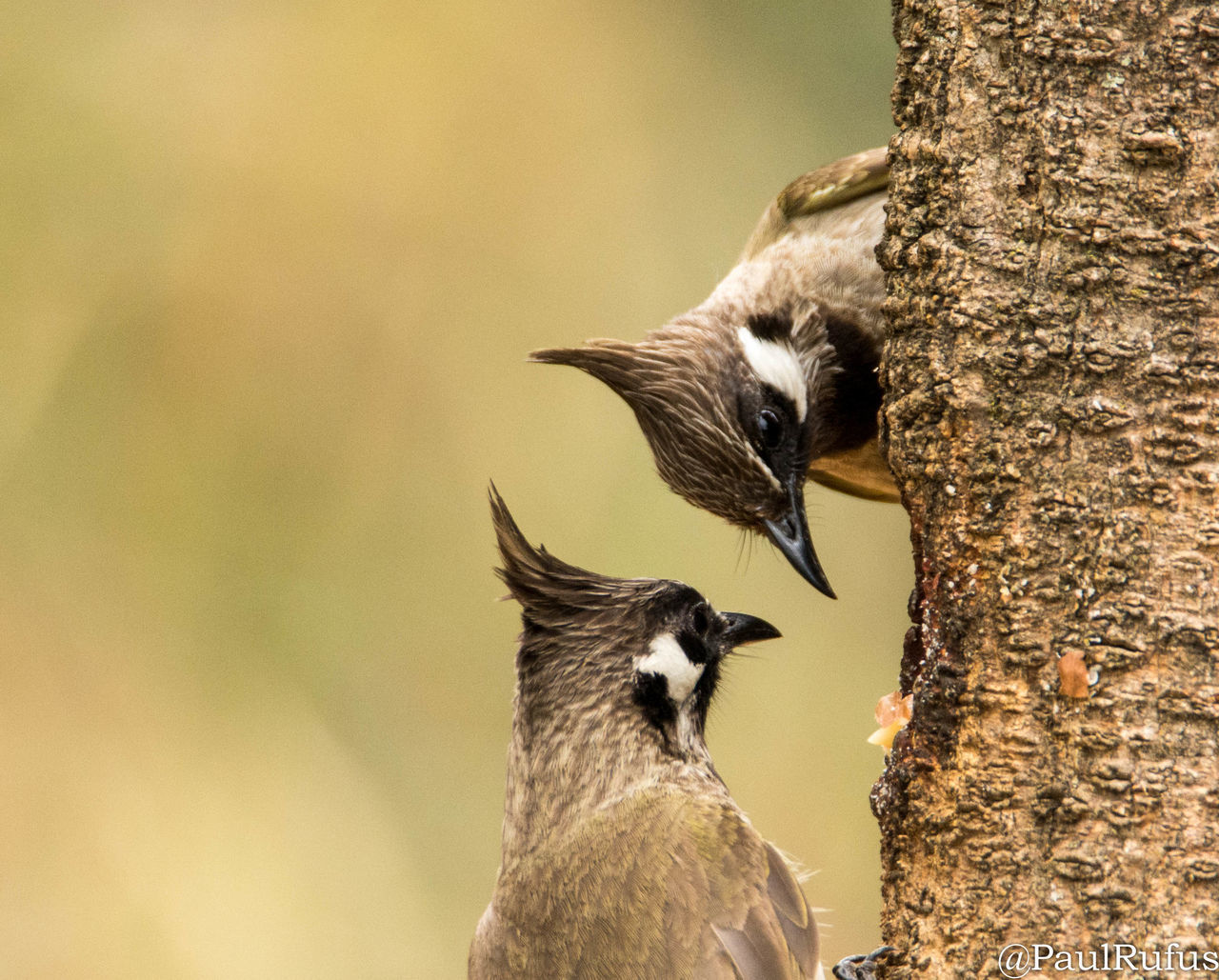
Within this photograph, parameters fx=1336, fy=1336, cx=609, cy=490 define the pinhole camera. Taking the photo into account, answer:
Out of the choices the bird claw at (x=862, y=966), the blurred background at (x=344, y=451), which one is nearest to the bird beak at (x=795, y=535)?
the bird claw at (x=862, y=966)

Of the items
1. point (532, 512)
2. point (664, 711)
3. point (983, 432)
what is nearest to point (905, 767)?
point (983, 432)


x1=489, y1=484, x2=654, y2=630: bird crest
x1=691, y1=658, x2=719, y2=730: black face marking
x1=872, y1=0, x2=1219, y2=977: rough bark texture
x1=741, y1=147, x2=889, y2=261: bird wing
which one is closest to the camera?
x1=872, y1=0, x2=1219, y2=977: rough bark texture

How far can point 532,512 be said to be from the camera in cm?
677

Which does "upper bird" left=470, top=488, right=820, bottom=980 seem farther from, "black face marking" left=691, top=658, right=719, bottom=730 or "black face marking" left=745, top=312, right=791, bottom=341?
"black face marking" left=745, top=312, right=791, bottom=341

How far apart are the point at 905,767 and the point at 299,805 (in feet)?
15.6

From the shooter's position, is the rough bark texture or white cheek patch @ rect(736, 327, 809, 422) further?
white cheek patch @ rect(736, 327, 809, 422)

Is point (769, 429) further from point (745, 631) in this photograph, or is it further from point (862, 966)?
point (862, 966)

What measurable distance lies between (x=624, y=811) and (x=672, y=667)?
400 mm

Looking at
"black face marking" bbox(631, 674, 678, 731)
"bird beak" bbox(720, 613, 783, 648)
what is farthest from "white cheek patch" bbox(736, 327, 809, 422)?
"black face marking" bbox(631, 674, 678, 731)

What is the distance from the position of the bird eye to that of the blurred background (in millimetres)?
2784

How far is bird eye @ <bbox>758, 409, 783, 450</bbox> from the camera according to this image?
11.7ft

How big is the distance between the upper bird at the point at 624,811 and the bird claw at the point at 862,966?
331 mm

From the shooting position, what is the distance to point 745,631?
12.0 feet

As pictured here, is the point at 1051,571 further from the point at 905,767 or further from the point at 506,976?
the point at 506,976
